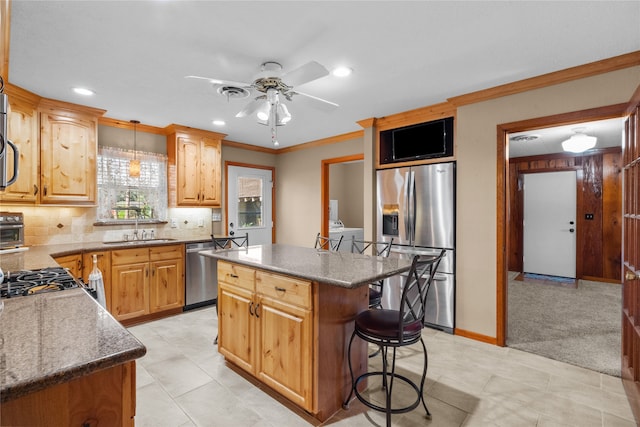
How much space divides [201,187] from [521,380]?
4137 millimetres

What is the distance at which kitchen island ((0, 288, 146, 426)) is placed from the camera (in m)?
0.67

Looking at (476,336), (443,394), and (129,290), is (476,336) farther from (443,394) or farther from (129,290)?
(129,290)

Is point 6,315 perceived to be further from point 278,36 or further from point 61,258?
point 61,258

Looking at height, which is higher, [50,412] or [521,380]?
[50,412]

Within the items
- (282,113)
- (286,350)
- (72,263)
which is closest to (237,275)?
(286,350)

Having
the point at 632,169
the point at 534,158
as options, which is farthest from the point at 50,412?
the point at 534,158

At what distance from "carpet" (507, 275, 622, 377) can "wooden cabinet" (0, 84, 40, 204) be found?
16.0 ft

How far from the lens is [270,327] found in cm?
209

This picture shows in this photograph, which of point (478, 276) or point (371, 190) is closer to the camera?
point (478, 276)

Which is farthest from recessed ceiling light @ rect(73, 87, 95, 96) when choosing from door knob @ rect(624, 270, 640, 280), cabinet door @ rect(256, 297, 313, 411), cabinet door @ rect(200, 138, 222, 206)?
door knob @ rect(624, 270, 640, 280)

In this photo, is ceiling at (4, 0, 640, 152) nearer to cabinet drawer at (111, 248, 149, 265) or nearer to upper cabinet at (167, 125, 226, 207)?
upper cabinet at (167, 125, 226, 207)

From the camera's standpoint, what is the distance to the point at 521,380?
234 cm

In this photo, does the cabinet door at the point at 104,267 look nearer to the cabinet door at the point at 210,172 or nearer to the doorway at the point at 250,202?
the cabinet door at the point at 210,172

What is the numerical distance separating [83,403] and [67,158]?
3.42 meters
